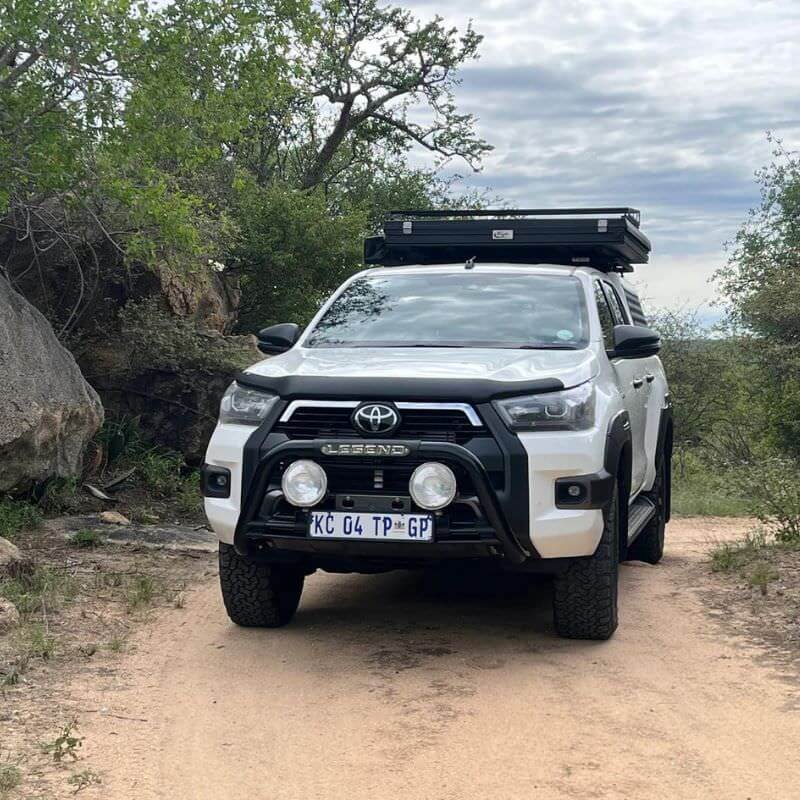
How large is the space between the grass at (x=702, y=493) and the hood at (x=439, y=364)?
436 centimetres

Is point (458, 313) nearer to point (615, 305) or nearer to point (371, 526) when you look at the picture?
point (615, 305)

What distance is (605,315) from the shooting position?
7.14 meters

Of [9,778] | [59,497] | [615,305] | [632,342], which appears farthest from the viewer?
[59,497]

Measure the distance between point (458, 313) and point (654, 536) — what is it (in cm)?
275

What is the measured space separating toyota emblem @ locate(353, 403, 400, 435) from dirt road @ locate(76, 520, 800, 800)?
1087 millimetres

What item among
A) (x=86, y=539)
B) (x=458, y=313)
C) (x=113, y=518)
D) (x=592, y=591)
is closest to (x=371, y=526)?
(x=592, y=591)

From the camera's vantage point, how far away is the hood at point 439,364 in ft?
18.3

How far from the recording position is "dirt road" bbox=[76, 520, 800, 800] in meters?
4.06

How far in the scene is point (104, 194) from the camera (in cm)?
993

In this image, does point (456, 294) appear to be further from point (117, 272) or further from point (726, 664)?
point (117, 272)

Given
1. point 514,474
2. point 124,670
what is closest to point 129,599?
point 124,670

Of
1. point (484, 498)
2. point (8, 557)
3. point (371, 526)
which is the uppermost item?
point (484, 498)

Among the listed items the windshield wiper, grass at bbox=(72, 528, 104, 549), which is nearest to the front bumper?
the windshield wiper

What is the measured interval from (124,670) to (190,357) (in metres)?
7.34
